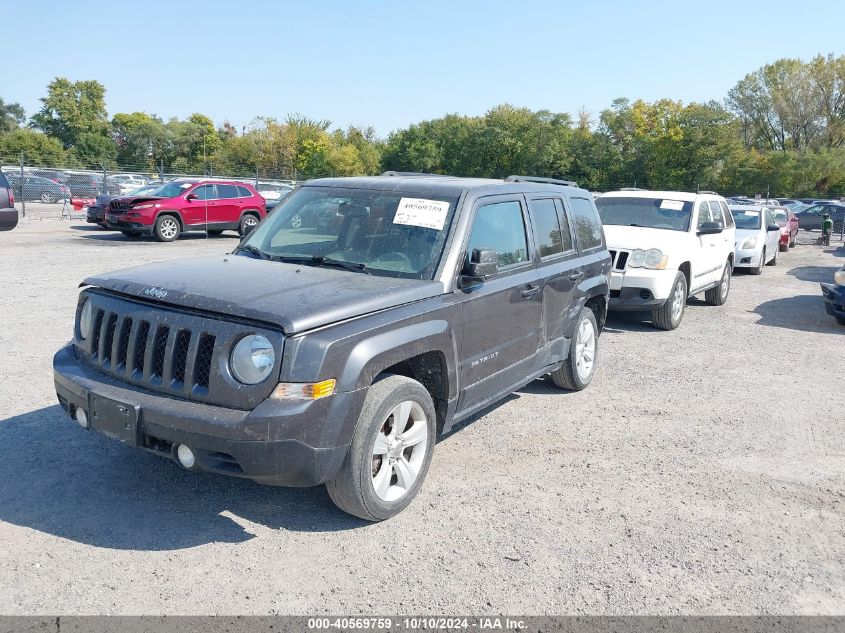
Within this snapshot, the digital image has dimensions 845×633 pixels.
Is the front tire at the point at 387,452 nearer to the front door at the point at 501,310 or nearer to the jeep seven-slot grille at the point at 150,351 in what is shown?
the front door at the point at 501,310

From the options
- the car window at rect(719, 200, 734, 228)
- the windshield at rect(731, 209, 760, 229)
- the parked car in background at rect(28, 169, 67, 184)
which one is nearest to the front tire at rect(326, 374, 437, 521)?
the car window at rect(719, 200, 734, 228)

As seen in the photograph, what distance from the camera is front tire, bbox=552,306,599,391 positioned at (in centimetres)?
641

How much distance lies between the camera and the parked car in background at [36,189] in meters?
31.5

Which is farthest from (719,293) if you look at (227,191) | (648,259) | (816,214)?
(816,214)

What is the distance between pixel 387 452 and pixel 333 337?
0.82 meters

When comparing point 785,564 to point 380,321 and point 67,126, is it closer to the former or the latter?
point 380,321

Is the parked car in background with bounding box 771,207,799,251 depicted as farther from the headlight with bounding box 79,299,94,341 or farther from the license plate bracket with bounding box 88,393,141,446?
the license plate bracket with bounding box 88,393,141,446

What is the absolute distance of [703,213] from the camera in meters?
11.4

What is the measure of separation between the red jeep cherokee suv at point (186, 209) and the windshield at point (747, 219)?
1265cm

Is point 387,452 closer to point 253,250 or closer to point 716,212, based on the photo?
point 253,250

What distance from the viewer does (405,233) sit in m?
4.73

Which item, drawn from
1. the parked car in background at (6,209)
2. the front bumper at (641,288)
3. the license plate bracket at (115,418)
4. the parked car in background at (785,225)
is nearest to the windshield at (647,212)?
the front bumper at (641,288)

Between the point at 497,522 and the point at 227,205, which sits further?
the point at 227,205

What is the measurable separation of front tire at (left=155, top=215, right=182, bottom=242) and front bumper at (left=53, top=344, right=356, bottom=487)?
17.7m
